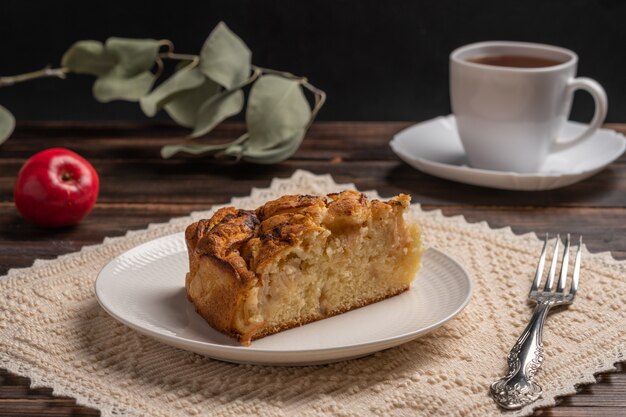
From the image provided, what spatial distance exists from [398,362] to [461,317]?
0.99ft

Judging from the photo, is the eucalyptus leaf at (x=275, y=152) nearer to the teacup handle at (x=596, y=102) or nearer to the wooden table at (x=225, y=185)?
the wooden table at (x=225, y=185)

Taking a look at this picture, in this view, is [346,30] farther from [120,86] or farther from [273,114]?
[120,86]

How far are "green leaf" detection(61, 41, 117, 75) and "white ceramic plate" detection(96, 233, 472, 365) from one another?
62.8 inches

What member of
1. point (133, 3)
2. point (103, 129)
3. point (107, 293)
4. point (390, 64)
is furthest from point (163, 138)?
point (107, 293)

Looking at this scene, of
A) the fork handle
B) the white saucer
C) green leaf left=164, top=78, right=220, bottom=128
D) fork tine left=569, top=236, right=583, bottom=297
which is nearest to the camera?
the fork handle

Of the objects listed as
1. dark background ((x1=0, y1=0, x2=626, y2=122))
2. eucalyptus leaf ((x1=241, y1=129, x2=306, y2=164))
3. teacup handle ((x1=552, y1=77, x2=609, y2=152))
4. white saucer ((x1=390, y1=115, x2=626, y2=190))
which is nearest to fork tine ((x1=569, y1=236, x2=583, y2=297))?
white saucer ((x1=390, y1=115, x2=626, y2=190))

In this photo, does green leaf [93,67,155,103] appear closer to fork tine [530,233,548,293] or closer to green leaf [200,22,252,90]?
green leaf [200,22,252,90]

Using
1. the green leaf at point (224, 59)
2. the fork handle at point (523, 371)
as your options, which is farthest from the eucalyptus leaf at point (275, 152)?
the fork handle at point (523, 371)

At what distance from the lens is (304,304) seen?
2193 millimetres

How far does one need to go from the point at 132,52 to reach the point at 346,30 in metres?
1.17

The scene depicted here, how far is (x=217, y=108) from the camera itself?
12.1 feet

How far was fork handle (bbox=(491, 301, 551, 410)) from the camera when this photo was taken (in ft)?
6.26

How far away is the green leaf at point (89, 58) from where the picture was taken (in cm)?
387

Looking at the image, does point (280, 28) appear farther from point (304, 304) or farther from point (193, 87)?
point (304, 304)
